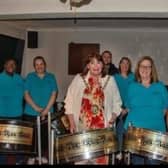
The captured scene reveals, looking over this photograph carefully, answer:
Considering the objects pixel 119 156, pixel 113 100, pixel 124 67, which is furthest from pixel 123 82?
pixel 119 156

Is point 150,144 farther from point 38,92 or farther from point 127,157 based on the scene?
point 38,92

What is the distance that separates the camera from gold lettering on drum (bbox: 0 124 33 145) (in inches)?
104

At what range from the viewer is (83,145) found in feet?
8.16

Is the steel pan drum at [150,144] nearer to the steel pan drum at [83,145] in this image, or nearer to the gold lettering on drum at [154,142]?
the gold lettering on drum at [154,142]

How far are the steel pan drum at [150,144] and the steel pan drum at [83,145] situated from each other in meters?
0.14

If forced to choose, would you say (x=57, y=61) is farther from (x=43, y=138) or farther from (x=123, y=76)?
(x=43, y=138)

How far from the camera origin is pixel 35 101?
372 centimetres

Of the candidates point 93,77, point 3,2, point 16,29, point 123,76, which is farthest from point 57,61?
point 93,77

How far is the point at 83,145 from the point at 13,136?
0.43 m

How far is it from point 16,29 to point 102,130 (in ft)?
16.1

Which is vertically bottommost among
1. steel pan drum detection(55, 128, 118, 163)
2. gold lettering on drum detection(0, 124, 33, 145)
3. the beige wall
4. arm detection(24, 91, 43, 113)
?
steel pan drum detection(55, 128, 118, 163)

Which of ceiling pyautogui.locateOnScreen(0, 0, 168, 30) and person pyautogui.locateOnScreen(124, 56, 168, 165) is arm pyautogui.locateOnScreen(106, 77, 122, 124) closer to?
person pyautogui.locateOnScreen(124, 56, 168, 165)

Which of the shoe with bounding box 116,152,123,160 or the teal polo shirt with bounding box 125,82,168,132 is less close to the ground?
the teal polo shirt with bounding box 125,82,168,132

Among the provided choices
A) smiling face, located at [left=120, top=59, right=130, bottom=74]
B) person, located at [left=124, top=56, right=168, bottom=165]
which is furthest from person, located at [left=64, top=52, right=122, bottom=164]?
smiling face, located at [left=120, top=59, right=130, bottom=74]
